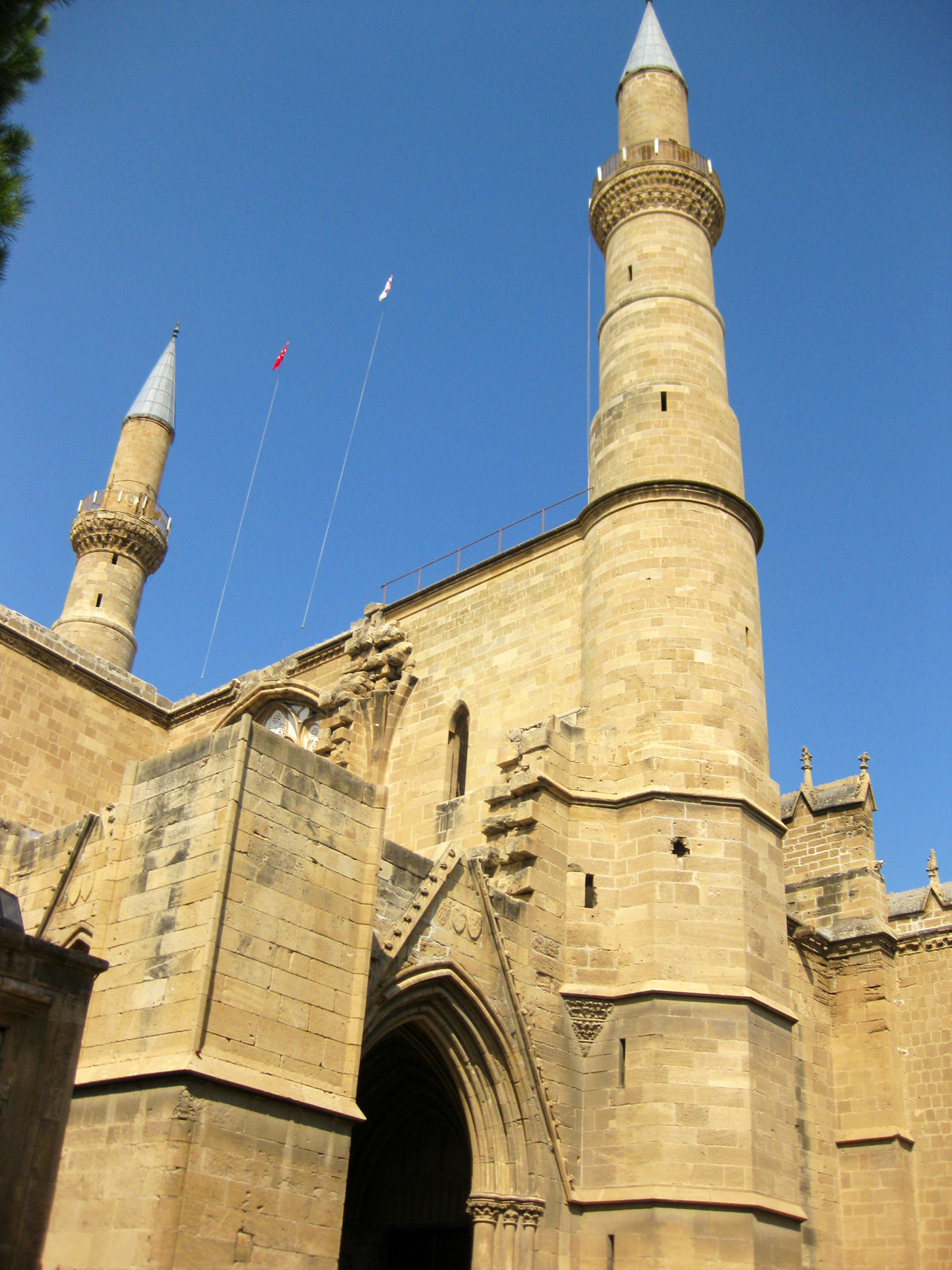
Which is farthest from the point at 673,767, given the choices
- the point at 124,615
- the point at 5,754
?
the point at 124,615

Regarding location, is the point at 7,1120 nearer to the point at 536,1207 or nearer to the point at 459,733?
the point at 536,1207

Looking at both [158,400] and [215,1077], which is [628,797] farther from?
[158,400]

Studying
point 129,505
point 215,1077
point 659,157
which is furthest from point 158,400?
point 215,1077

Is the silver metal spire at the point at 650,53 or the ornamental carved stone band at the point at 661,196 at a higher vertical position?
the silver metal spire at the point at 650,53

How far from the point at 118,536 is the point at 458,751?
46.0ft

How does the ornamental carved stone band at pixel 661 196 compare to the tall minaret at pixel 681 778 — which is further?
the ornamental carved stone band at pixel 661 196

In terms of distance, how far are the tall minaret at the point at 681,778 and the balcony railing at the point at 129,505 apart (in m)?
14.0

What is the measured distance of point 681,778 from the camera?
499 inches

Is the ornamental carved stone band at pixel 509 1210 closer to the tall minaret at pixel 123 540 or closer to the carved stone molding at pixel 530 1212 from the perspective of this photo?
the carved stone molding at pixel 530 1212

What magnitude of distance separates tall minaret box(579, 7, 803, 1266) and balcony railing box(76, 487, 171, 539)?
14048 millimetres

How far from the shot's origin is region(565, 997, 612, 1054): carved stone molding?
11930 mm

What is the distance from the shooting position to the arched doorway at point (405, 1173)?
13023 mm

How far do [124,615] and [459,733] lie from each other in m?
13.3

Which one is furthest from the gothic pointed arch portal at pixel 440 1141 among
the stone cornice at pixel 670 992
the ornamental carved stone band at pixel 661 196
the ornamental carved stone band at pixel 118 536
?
the ornamental carved stone band at pixel 118 536
